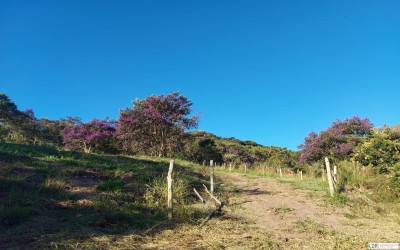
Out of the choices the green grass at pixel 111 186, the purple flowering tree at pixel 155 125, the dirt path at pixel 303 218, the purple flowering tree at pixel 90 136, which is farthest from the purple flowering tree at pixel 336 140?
the green grass at pixel 111 186

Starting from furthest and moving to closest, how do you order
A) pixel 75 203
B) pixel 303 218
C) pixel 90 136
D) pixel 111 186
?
pixel 90 136
pixel 111 186
pixel 303 218
pixel 75 203

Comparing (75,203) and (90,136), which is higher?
(90,136)

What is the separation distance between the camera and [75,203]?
764 centimetres

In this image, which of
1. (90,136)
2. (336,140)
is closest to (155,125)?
(90,136)

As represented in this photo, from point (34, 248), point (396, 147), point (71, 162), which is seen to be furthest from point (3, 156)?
point (396, 147)

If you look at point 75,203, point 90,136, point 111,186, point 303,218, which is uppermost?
point 90,136

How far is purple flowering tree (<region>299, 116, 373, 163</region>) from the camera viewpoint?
77.0 feet

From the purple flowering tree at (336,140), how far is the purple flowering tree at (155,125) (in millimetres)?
9048

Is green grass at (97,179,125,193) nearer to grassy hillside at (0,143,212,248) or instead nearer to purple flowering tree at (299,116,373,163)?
grassy hillside at (0,143,212,248)

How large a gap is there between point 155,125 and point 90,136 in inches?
239

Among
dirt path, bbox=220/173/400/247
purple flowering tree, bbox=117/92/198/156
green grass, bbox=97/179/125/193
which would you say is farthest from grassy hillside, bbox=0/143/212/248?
purple flowering tree, bbox=117/92/198/156

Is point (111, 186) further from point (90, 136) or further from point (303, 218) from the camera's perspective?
point (90, 136)

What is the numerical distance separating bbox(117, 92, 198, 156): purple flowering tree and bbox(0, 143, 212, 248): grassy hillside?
1226 centimetres

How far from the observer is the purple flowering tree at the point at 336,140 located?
77.0 feet
